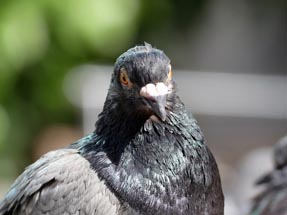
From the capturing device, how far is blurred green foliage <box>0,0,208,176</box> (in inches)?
334

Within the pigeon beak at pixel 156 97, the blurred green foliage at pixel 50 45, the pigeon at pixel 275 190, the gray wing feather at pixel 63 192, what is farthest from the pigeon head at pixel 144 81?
the blurred green foliage at pixel 50 45

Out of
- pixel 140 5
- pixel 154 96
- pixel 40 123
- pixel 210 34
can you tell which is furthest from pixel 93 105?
pixel 154 96

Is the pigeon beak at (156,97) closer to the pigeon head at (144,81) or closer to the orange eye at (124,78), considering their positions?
the pigeon head at (144,81)

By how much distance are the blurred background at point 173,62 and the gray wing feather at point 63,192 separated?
90.7 inches

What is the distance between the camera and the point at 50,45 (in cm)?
899

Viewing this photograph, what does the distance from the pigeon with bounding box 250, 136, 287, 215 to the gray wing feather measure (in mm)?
1100

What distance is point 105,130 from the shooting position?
4570mm

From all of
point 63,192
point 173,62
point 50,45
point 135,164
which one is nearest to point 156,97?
point 135,164

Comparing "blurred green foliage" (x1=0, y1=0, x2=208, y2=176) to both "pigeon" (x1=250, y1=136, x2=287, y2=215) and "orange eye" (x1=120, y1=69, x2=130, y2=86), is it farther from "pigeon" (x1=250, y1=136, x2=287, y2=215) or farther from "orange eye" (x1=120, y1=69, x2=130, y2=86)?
"orange eye" (x1=120, y1=69, x2=130, y2=86)

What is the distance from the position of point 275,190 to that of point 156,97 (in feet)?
4.38

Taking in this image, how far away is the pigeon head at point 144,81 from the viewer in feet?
13.9

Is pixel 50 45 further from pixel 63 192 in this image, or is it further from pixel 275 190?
pixel 63 192

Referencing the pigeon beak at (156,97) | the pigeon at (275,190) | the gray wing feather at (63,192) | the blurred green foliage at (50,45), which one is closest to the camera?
the pigeon beak at (156,97)

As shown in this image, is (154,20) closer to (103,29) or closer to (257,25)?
(103,29)
